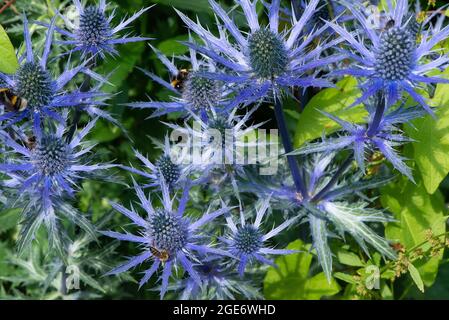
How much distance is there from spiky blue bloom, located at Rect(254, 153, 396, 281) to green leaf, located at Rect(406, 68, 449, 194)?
0.43 feet

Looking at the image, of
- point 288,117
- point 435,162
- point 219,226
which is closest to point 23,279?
point 219,226

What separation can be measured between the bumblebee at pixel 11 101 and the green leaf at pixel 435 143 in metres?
1.04

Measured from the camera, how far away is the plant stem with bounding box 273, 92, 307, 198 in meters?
1.49

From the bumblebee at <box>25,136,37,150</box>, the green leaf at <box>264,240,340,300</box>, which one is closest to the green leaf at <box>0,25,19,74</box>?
the bumblebee at <box>25,136,37,150</box>

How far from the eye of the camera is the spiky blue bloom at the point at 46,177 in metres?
1.50

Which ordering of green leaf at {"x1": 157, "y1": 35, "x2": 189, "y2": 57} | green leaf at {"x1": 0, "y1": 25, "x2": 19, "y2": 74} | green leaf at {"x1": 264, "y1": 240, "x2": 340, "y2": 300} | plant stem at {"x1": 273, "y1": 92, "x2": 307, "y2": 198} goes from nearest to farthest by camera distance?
green leaf at {"x1": 0, "y1": 25, "x2": 19, "y2": 74}, plant stem at {"x1": 273, "y1": 92, "x2": 307, "y2": 198}, green leaf at {"x1": 264, "y1": 240, "x2": 340, "y2": 300}, green leaf at {"x1": 157, "y1": 35, "x2": 189, "y2": 57}

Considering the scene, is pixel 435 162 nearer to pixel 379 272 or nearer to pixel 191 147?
pixel 379 272

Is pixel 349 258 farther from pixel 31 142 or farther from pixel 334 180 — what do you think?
pixel 31 142

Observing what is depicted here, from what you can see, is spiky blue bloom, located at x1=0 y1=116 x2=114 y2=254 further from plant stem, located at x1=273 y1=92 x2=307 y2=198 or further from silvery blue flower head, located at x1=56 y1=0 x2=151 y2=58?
plant stem, located at x1=273 y1=92 x2=307 y2=198

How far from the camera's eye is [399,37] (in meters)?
1.31

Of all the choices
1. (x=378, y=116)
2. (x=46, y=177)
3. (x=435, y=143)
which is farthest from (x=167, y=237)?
(x=435, y=143)

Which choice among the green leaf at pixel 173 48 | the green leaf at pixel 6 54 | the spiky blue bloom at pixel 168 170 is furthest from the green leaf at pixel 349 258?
the green leaf at pixel 6 54

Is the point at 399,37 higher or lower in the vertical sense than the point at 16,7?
lower

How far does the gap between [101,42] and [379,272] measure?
1033 millimetres
